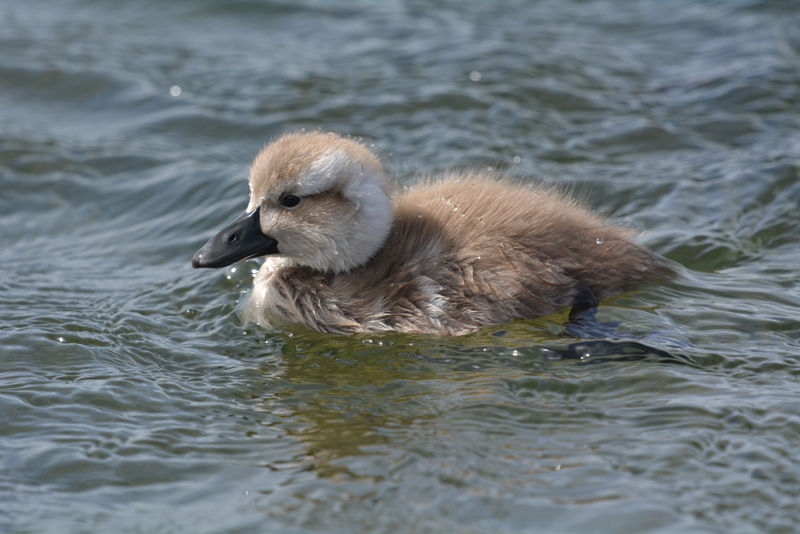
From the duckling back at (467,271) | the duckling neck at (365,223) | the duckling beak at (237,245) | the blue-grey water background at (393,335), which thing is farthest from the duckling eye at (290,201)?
the blue-grey water background at (393,335)

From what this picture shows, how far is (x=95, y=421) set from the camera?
462cm

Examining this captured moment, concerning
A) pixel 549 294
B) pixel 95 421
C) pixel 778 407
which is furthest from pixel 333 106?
pixel 778 407

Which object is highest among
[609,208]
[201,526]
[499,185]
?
[499,185]

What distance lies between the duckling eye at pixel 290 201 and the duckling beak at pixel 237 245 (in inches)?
6.8

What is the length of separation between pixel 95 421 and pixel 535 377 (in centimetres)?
213

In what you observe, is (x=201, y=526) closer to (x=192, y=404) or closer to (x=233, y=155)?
(x=192, y=404)

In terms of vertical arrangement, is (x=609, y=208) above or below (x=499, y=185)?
below

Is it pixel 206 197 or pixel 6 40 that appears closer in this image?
pixel 206 197

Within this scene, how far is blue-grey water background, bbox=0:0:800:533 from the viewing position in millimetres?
3957

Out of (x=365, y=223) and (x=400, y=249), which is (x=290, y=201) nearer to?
(x=365, y=223)

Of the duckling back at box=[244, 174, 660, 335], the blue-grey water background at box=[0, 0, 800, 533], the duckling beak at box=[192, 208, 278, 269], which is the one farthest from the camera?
the duckling beak at box=[192, 208, 278, 269]

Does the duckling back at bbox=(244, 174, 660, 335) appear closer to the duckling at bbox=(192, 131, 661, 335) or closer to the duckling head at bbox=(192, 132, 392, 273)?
the duckling at bbox=(192, 131, 661, 335)

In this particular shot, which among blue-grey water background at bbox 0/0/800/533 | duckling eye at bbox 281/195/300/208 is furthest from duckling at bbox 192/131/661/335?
blue-grey water background at bbox 0/0/800/533

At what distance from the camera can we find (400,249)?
5441 mm
